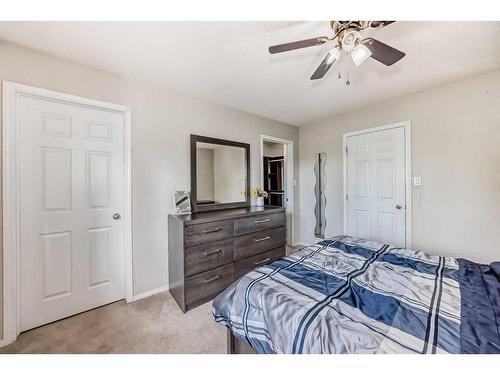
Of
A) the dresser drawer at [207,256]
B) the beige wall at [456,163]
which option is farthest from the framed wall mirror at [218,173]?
the beige wall at [456,163]

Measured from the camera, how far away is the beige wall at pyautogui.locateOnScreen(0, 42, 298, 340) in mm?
1836

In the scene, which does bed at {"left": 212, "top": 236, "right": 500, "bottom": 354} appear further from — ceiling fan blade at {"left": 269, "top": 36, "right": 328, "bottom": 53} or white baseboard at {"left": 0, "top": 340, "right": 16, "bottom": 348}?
white baseboard at {"left": 0, "top": 340, "right": 16, "bottom": 348}

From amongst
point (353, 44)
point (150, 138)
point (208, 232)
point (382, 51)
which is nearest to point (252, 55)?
→ point (353, 44)

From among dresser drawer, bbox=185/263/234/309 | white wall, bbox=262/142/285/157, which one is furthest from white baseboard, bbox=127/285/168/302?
white wall, bbox=262/142/285/157

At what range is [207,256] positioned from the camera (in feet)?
6.86

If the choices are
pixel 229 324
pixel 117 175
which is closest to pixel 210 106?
pixel 117 175

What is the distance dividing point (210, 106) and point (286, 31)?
1.47 m

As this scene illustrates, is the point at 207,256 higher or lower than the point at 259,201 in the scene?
lower

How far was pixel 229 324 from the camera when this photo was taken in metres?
1.16

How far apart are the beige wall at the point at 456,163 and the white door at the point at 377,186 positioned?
151 millimetres

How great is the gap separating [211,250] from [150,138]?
137 centimetres

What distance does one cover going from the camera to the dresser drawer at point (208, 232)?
1979mm

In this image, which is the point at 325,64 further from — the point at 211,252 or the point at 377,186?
the point at 377,186
